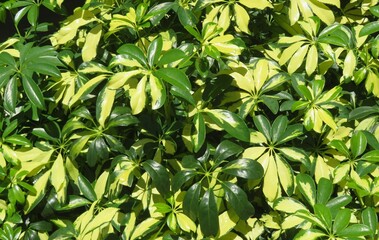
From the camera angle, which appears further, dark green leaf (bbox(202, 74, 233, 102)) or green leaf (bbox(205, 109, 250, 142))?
dark green leaf (bbox(202, 74, 233, 102))

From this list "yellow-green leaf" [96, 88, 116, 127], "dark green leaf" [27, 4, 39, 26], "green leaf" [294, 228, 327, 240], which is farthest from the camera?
"dark green leaf" [27, 4, 39, 26]

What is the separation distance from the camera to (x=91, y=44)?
1.77 meters

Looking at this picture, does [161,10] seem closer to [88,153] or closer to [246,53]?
[246,53]

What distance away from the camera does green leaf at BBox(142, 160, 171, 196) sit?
1.53 meters

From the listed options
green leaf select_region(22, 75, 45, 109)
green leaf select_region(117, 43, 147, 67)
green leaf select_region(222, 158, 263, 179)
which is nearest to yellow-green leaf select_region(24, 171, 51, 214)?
green leaf select_region(22, 75, 45, 109)

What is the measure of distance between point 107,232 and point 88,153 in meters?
0.23

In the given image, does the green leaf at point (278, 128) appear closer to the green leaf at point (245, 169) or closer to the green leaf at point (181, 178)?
the green leaf at point (245, 169)

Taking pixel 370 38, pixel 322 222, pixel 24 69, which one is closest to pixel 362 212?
pixel 322 222

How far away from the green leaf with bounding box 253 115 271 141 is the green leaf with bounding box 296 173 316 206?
5.4 inches

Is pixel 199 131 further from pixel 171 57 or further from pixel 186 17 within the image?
pixel 186 17

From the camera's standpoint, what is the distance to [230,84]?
1.64 m

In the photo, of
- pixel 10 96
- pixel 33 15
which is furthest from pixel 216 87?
pixel 33 15

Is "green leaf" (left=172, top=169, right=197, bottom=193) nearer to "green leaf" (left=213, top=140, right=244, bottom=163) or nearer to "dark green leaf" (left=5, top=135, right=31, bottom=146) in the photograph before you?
"green leaf" (left=213, top=140, right=244, bottom=163)

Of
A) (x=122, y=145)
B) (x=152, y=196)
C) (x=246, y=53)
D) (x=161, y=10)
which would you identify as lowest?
(x=152, y=196)
